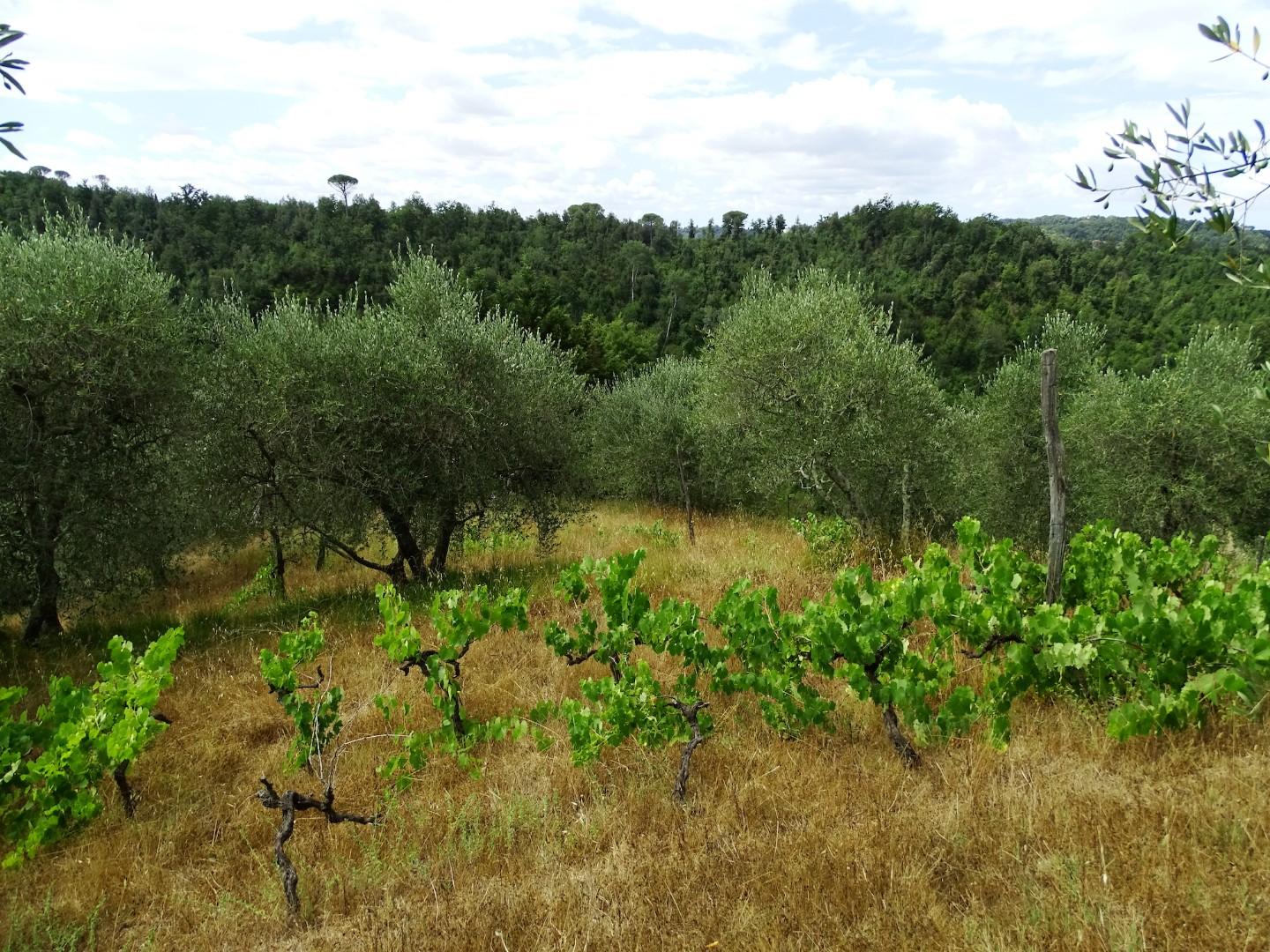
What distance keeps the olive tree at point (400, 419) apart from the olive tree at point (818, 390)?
5073 millimetres

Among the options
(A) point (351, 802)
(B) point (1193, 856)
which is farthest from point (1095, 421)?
(A) point (351, 802)

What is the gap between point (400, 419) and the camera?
11117 millimetres

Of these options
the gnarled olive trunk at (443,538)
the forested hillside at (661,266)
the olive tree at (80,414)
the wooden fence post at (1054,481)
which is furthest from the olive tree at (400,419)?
the forested hillside at (661,266)

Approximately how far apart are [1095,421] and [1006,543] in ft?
55.7

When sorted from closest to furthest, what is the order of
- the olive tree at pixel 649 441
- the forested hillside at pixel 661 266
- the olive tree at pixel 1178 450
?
1. the olive tree at pixel 1178 450
2. the olive tree at pixel 649 441
3. the forested hillside at pixel 661 266

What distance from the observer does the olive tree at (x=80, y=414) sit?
864cm

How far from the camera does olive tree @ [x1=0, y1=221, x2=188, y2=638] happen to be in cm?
864

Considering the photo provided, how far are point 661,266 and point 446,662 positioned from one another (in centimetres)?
7618

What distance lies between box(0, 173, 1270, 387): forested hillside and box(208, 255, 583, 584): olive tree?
27737 millimetres

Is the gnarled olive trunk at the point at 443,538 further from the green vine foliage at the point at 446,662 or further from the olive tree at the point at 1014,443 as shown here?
the olive tree at the point at 1014,443

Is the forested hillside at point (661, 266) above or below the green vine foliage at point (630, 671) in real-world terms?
above

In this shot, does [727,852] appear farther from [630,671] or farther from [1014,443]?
[1014,443]

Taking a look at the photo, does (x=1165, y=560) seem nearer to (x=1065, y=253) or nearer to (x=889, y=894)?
(x=889, y=894)

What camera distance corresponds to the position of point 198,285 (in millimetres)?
43969
